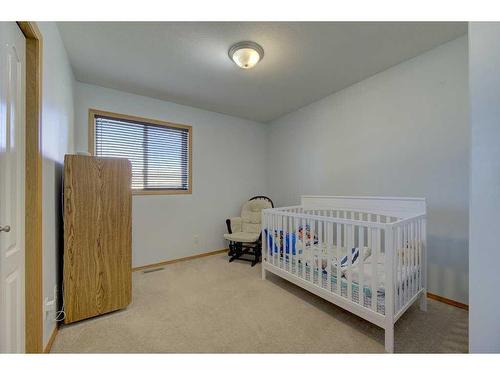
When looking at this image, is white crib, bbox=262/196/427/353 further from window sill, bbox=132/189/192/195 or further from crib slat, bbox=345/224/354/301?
window sill, bbox=132/189/192/195

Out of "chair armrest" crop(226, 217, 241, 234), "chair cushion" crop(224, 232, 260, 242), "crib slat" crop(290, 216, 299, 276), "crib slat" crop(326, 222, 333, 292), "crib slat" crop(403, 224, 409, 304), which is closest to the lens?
"crib slat" crop(403, 224, 409, 304)

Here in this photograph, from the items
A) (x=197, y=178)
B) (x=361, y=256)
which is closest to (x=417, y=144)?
(x=361, y=256)

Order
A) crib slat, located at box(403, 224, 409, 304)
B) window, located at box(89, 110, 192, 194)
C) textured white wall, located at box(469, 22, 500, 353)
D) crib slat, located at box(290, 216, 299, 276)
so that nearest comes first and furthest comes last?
textured white wall, located at box(469, 22, 500, 353)
crib slat, located at box(403, 224, 409, 304)
crib slat, located at box(290, 216, 299, 276)
window, located at box(89, 110, 192, 194)

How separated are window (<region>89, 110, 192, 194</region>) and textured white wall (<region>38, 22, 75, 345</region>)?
75cm

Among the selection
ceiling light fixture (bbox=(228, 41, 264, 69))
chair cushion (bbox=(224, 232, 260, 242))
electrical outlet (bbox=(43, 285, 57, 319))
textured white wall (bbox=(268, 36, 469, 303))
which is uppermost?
ceiling light fixture (bbox=(228, 41, 264, 69))

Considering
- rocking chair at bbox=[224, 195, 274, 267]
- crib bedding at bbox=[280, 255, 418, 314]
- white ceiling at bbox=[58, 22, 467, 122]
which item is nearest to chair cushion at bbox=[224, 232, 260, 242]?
rocking chair at bbox=[224, 195, 274, 267]

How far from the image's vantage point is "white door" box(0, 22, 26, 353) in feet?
3.08

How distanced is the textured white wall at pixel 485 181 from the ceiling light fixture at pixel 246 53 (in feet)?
4.68

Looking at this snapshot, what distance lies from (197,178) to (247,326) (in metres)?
2.26

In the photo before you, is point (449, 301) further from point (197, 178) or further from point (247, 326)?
point (197, 178)

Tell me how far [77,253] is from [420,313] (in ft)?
9.48

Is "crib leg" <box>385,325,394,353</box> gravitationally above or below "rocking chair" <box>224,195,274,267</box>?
below

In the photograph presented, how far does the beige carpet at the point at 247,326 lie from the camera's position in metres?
1.47
